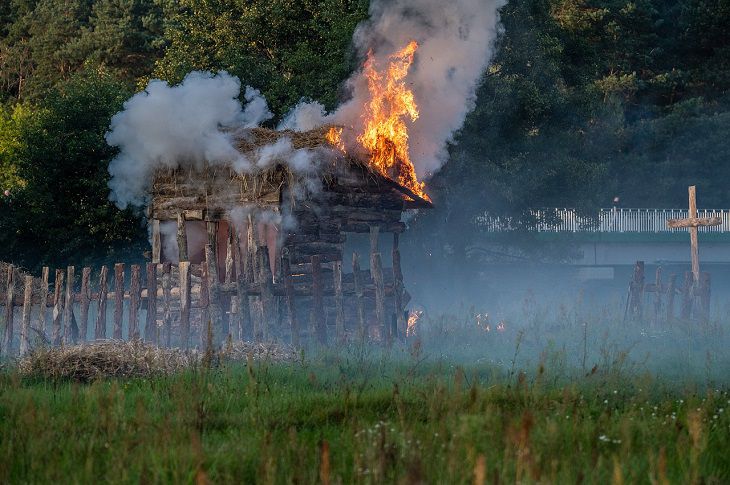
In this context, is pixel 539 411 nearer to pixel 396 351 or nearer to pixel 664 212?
pixel 396 351

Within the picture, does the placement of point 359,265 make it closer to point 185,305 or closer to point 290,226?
point 290,226

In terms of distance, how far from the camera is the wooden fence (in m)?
16.7

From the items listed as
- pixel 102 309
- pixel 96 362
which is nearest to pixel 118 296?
pixel 102 309

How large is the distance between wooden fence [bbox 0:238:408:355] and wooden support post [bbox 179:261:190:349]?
0.02m

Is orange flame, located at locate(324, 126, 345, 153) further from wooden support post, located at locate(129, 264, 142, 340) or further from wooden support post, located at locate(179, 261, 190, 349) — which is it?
wooden support post, located at locate(129, 264, 142, 340)

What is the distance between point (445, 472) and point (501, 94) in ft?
75.9

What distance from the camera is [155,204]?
2230cm

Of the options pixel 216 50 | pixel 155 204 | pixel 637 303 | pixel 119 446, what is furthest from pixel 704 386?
pixel 216 50

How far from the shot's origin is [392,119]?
2097 cm

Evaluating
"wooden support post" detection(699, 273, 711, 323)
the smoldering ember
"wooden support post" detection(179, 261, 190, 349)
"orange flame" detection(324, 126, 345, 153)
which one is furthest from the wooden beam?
"wooden support post" detection(179, 261, 190, 349)

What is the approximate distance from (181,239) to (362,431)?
14860mm

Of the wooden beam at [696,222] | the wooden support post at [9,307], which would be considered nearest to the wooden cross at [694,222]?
the wooden beam at [696,222]

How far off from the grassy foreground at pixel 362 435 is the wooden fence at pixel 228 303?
5726 millimetres

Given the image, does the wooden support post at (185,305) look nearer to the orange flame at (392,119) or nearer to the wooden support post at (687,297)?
the orange flame at (392,119)
